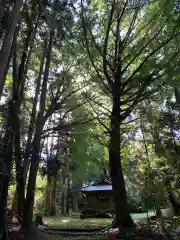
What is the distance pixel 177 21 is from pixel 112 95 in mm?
3607

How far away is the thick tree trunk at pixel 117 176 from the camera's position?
8.34 meters

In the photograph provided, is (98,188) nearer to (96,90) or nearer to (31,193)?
(96,90)

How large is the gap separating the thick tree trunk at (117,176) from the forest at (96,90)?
3 centimetres

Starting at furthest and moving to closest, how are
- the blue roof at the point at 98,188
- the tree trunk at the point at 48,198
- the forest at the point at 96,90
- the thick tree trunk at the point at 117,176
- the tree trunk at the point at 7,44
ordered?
the blue roof at the point at 98,188 → the tree trunk at the point at 48,198 → the thick tree trunk at the point at 117,176 → the forest at the point at 96,90 → the tree trunk at the point at 7,44

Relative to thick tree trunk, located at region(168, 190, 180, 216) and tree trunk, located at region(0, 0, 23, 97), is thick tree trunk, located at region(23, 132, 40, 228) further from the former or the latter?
thick tree trunk, located at region(168, 190, 180, 216)

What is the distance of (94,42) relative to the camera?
938 cm

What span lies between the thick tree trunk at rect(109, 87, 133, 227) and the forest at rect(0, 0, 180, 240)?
0.10 ft

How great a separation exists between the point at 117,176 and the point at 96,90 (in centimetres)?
391

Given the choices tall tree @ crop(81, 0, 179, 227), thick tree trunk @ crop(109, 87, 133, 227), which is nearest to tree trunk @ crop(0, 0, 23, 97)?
tall tree @ crop(81, 0, 179, 227)

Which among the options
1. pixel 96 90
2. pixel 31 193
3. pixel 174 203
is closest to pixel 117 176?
pixel 31 193

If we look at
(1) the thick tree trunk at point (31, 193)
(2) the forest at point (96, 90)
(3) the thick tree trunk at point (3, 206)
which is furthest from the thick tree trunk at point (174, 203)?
(3) the thick tree trunk at point (3, 206)

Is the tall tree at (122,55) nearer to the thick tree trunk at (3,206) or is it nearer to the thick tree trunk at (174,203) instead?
the thick tree trunk at (174,203)

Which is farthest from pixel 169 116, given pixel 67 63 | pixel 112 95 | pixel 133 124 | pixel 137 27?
pixel 67 63

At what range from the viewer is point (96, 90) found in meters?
11.1
